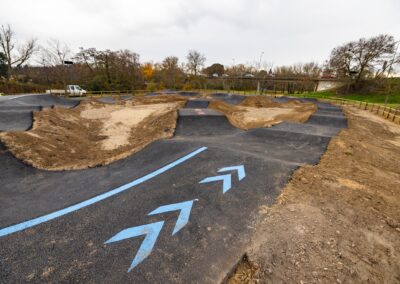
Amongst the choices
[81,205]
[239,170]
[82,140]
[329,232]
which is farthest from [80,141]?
[329,232]

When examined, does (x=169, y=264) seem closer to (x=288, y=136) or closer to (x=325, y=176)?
(x=325, y=176)

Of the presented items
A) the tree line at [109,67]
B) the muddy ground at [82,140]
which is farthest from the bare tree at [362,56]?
the muddy ground at [82,140]

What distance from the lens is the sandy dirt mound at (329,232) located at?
2.47m

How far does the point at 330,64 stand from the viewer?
1613 inches

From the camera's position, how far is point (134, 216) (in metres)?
3.61

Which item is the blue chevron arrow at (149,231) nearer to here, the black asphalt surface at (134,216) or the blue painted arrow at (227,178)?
the black asphalt surface at (134,216)

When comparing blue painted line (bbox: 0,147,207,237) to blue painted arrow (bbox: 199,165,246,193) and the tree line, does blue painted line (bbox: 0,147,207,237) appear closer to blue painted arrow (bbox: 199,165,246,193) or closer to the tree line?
blue painted arrow (bbox: 199,165,246,193)

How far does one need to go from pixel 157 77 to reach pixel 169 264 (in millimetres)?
55543

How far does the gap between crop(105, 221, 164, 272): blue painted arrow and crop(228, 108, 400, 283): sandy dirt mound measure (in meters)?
1.32

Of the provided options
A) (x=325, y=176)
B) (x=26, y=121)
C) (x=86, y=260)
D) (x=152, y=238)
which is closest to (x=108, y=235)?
(x=86, y=260)

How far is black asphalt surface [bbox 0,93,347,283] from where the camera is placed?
254 centimetres

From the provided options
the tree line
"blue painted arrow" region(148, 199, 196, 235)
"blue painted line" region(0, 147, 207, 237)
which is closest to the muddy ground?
"blue painted line" region(0, 147, 207, 237)

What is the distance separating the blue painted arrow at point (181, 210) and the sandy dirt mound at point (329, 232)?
4.07 feet

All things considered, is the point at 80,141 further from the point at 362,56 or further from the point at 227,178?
the point at 362,56
